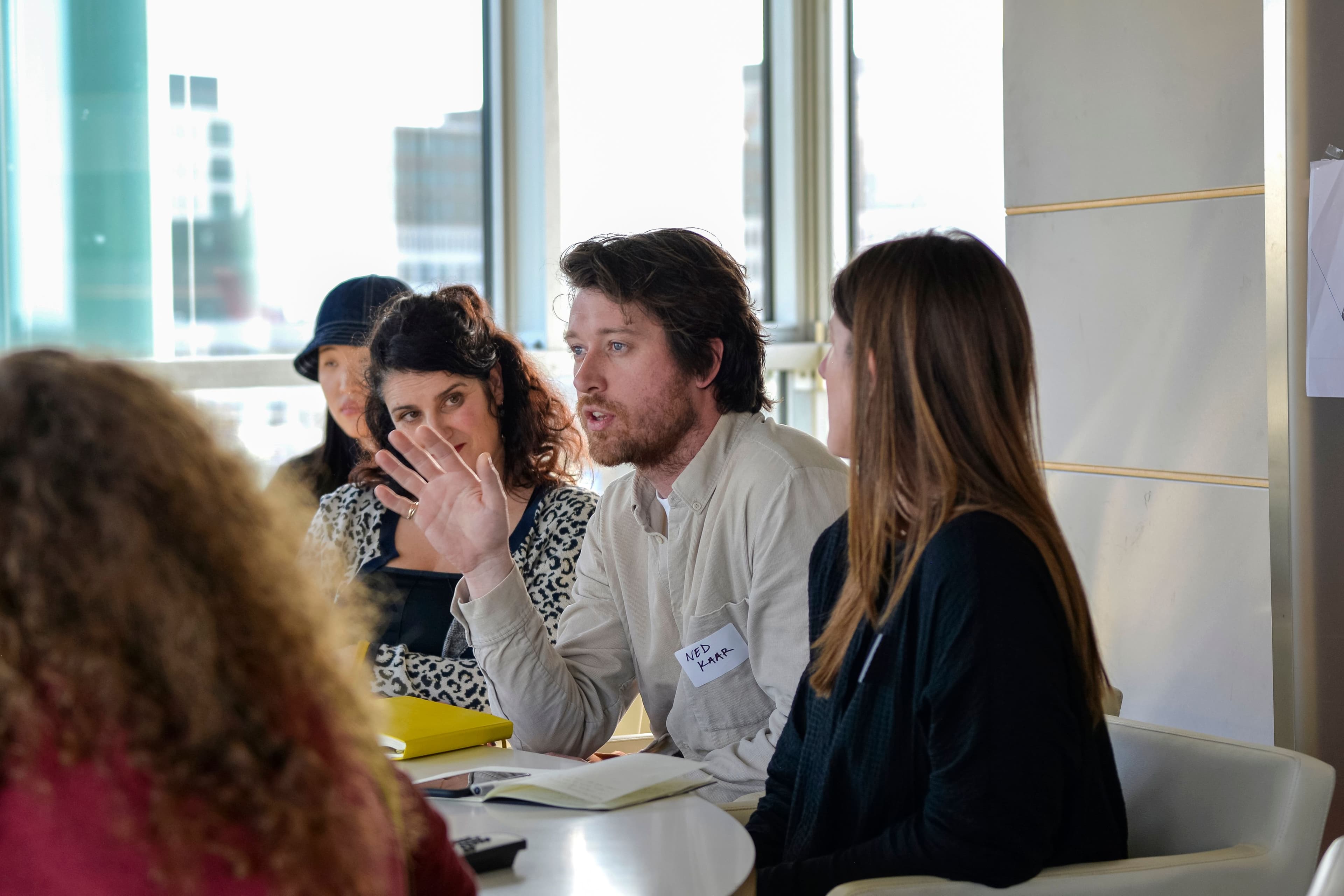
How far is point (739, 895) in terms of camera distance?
1359mm

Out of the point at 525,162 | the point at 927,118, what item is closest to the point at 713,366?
the point at 525,162

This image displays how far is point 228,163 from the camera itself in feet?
14.4

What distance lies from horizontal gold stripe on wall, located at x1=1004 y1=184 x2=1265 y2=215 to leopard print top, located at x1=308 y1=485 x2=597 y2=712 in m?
1.28

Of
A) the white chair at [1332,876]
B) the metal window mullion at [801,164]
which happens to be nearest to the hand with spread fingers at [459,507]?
the white chair at [1332,876]

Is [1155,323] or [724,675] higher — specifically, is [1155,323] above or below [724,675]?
above

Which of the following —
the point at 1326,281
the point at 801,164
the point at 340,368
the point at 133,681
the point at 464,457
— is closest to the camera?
the point at 133,681

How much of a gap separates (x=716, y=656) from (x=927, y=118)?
3840mm

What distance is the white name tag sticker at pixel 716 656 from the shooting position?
7.06 feet

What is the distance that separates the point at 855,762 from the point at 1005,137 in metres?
2.10

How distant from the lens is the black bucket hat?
3.58 metres

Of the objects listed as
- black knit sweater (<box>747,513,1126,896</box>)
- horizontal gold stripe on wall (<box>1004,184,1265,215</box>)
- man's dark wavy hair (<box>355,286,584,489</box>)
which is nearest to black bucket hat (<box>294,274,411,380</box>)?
man's dark wavy hair (<box>355,286,584,489</box>)

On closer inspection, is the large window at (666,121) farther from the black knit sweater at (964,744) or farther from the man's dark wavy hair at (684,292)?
the black knit sweater at (964,744)

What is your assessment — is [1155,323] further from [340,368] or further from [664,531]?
[340,368]

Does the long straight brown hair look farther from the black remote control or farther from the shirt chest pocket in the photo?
the shirt chest pocket
